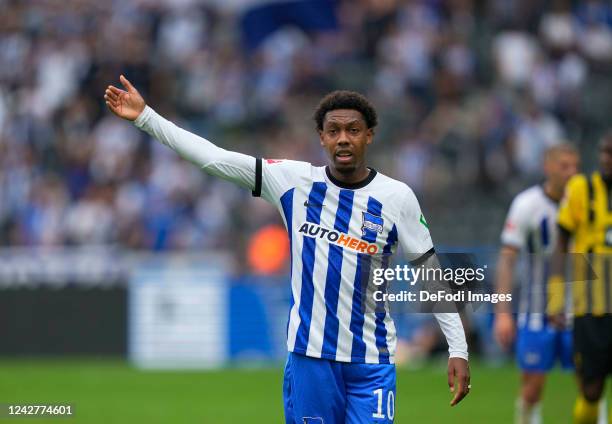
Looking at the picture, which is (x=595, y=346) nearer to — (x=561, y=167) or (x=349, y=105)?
(x=561, y=167)

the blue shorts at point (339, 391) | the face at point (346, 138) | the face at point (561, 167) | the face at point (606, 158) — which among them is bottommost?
the blue shorts at point (339, 391)

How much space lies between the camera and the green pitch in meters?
11.4

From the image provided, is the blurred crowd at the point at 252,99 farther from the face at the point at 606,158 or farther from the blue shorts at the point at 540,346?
the face at the point at 606,158

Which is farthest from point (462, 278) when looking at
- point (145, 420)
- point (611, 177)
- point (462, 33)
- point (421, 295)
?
point (462, 33)

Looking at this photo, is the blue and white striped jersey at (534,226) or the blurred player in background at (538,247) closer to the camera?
the blurred player in background at (538,247)

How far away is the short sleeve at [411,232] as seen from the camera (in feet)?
19.7

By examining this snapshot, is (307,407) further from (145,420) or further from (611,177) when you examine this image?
(145,420)

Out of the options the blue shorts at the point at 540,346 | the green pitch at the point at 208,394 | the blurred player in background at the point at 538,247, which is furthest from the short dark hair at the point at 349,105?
the green pitch at the point at 208,394

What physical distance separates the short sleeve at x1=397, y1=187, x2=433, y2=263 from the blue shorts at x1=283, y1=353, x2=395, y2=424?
1.95 feet

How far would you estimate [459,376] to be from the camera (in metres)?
5.84

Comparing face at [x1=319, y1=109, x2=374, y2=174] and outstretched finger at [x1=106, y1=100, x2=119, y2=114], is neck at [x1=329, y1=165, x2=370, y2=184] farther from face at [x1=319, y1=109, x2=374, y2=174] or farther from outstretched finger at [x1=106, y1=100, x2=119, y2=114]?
outstretched finger at [x1=106, y1=100, x2=119, y2=114]

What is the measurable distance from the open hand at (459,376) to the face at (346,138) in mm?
1097

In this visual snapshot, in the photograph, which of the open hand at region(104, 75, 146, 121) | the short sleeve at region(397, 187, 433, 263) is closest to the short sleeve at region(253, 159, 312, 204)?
the short sleeve at region(397, 187, 433, 263)

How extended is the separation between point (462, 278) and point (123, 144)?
45.7 feet
